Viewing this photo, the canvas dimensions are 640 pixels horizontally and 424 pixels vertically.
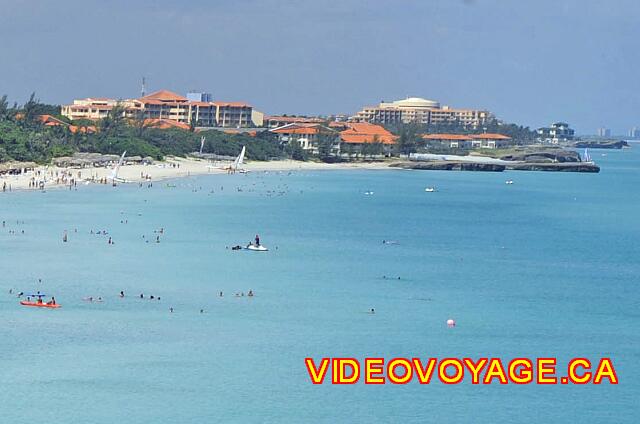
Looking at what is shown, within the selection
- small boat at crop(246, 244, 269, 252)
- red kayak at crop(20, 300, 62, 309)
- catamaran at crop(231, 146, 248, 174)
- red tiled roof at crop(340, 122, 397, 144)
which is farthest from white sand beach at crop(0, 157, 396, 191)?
red kayak at crop(20, 300, 62, 309)

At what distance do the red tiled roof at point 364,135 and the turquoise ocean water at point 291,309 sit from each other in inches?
3189

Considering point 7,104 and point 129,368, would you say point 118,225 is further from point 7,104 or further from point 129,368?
point 7,104

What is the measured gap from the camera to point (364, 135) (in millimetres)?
182500

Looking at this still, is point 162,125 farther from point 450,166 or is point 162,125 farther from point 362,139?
point 450,166

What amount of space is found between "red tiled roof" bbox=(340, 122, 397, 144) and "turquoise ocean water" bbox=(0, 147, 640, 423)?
81.0 metres

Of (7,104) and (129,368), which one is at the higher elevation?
(7,104)

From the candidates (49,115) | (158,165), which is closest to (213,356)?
(158,165)

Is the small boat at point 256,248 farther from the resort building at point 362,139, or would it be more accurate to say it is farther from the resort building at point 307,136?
the resort building at point 362,139

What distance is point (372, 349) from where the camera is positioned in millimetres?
42062

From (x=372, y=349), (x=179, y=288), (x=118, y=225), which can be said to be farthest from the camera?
(x=118, y=225)

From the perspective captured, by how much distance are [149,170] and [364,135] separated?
6154 centimetres

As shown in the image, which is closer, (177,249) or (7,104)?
(177,249)

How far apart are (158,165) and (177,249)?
2671 inches

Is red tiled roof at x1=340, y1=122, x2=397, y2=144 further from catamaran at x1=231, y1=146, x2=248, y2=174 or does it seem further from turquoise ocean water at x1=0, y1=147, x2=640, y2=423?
turquoise ocean water at x1=0, y1=147, x2=640, y2=423
